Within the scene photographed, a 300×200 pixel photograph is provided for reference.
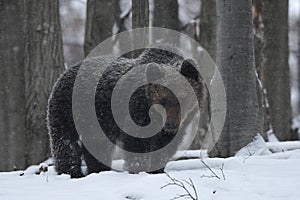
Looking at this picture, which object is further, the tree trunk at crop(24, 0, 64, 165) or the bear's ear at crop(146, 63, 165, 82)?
the tree trunk at crop(24, 0, 64, 165)

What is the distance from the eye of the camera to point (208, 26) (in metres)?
14.4

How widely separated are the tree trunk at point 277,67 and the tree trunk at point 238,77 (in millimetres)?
7079

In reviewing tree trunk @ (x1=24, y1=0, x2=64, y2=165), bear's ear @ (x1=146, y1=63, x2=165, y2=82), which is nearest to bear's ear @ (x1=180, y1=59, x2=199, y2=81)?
bear's ear @ (x1=146, y1=63, x2=165, y2=82)

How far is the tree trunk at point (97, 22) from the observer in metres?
13.3

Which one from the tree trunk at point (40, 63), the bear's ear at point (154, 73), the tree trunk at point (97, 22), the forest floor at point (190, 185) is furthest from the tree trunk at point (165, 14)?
the forest floor at point (190, 185)

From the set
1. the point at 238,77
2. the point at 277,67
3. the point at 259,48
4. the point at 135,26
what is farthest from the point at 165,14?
the point at 238,77

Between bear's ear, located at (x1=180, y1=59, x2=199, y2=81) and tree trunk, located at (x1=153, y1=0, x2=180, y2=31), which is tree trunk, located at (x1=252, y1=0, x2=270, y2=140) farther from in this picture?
bear's ear, located at (x1=180, y1=59, x2=199, y2=81)

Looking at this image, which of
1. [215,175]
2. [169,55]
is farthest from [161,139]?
[215,175]

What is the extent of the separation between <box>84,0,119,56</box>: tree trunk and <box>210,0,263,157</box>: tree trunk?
21.5ft

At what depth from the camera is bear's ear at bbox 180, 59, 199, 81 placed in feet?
20.4

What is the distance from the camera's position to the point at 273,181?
4.65 meters

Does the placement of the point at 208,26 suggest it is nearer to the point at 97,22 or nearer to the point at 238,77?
the point at 97,22

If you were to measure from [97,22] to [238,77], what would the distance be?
6940 millimetres

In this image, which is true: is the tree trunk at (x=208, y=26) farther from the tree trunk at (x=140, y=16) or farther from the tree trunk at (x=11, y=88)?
the tree trunk at (x=11, y=88)
